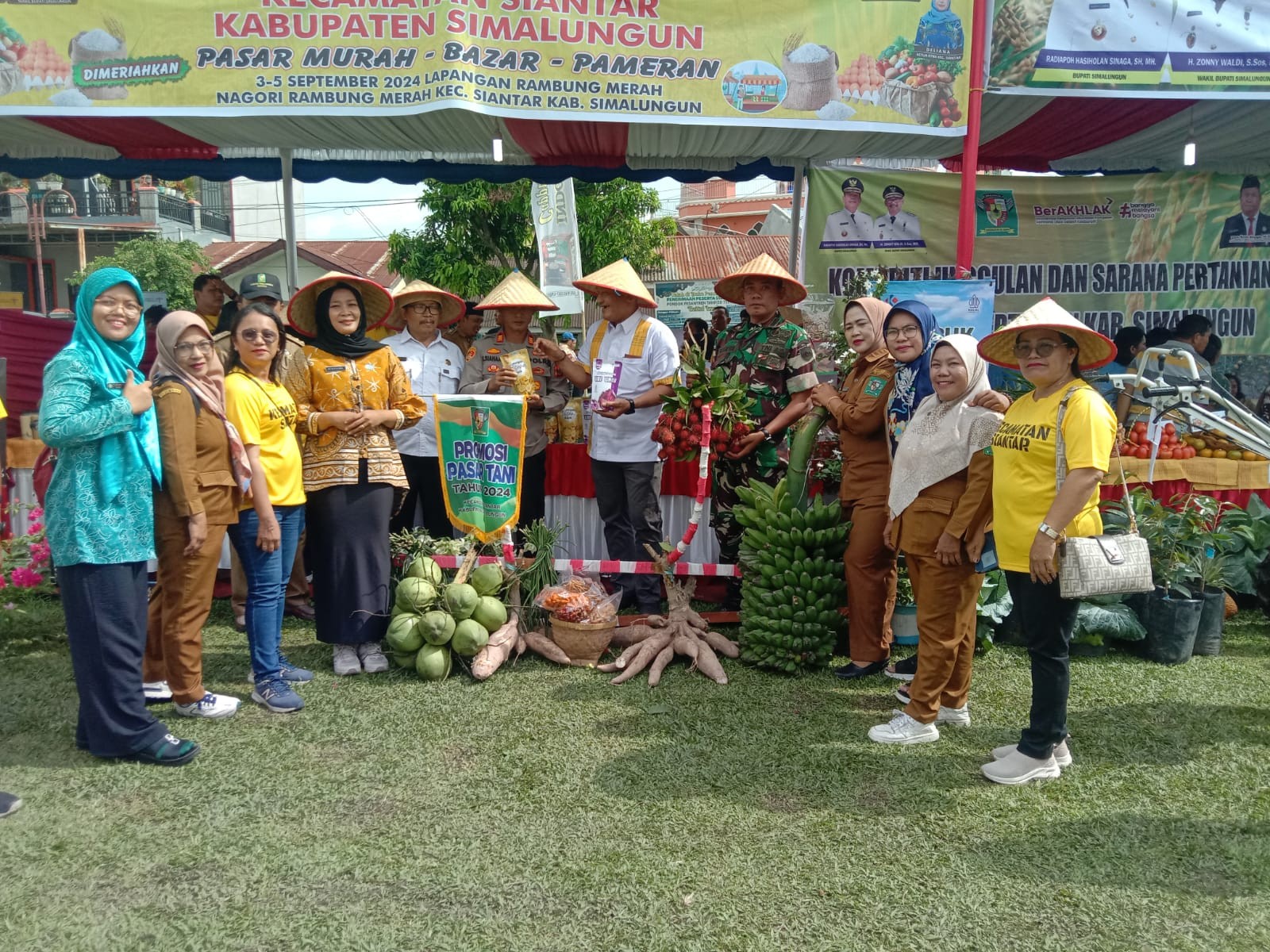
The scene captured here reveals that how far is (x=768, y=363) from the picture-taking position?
17.0ft

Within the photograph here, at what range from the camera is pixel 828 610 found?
4711 millimetres

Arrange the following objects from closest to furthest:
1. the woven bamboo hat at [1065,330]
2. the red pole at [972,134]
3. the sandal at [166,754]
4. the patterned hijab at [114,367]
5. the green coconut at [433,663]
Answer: the woven bamboo hat at [1065,330]
the patterned hijab at [114,367]
the sandal at [166,754]
the green coconut at [433,663]
the red pole at [972,134]

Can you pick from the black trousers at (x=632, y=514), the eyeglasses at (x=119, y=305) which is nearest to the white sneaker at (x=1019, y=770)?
the black trousers at (x=632, y=514)

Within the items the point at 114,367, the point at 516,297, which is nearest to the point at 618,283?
the point at 516,297

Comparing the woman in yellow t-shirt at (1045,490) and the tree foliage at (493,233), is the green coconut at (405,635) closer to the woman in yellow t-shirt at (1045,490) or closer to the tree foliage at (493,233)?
the woman in yellow t-shirt at (1045,490)

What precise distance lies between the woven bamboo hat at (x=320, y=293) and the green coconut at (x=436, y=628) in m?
1.53

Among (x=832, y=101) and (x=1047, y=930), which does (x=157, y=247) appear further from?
(x=1047, y=930)

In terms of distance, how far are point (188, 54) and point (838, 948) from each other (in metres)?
5.80

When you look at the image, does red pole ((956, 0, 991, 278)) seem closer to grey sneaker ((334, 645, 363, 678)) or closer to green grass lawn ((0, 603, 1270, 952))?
green grass lawn ((0, 603, 1270, 952))

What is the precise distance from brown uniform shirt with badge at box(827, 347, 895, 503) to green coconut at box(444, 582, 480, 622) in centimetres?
201

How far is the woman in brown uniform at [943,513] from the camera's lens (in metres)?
3.69

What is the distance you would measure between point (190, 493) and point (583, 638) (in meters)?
2.03

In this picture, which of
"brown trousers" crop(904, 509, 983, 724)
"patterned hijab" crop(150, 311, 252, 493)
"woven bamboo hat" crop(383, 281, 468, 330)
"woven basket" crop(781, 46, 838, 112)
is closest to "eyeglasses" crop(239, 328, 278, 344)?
"patterned hijab" crop(150, 311, 252, 493)

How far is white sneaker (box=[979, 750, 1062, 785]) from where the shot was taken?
3.52 meters
